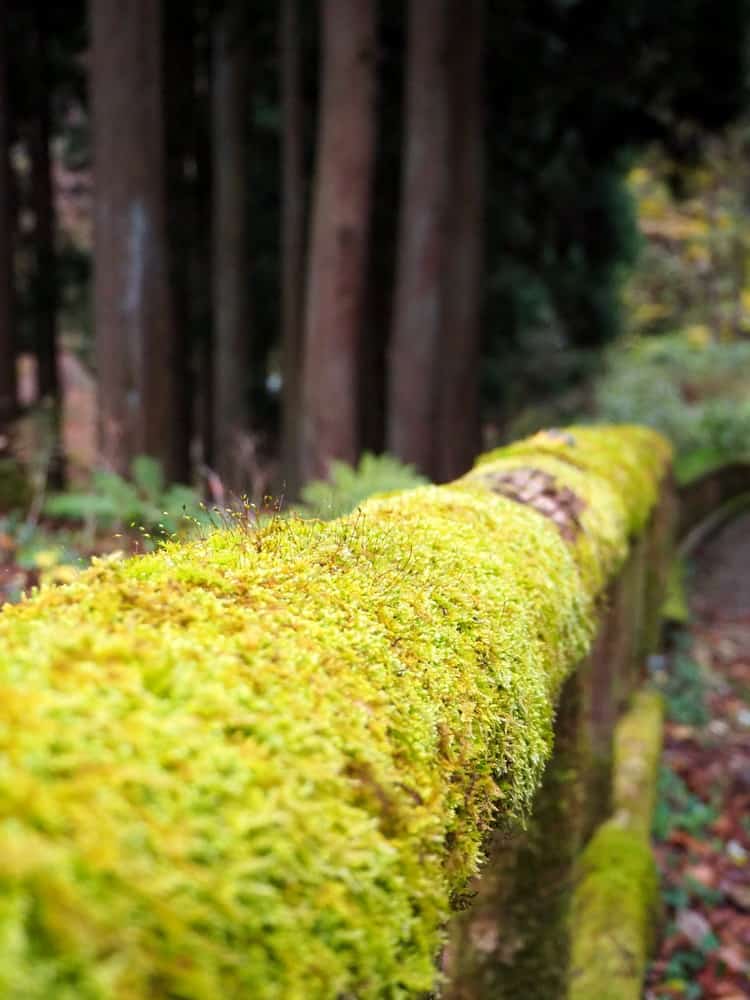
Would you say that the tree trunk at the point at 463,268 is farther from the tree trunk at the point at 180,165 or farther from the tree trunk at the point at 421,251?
the tree trunk at the point at 180,165

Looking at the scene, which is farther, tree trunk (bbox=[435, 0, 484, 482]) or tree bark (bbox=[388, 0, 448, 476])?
tree trunk (bbox=[435, 0, 484, 482])

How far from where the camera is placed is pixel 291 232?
10.5m

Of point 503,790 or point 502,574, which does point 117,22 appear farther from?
point 503,790

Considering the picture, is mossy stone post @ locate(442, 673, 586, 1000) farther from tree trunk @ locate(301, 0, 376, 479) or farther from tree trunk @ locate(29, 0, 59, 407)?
tree trunk @ locate(29, 0, 59, 407)

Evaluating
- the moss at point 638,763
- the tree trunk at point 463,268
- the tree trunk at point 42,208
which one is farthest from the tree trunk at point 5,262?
the moss at point 638,763

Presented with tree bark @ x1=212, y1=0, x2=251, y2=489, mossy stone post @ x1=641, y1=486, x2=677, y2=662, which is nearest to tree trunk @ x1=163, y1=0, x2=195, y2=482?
tree bark @ x1=212, y1=0, x2=251, y2=489

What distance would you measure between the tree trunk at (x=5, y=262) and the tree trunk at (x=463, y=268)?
506cm

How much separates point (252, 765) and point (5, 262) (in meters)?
11.2

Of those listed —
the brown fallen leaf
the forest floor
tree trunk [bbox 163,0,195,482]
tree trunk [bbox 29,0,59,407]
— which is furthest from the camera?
tree trunk [bbox 29,0,59,407]

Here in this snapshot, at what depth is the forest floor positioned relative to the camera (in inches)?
149

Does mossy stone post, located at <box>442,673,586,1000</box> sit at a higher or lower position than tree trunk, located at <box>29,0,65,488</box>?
lower

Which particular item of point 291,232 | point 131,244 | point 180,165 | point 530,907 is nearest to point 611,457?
point 530,907

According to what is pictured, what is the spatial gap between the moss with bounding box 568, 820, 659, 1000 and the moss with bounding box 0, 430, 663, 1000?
2260 millimetres

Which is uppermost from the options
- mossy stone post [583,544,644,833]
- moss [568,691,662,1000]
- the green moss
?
the green moss
